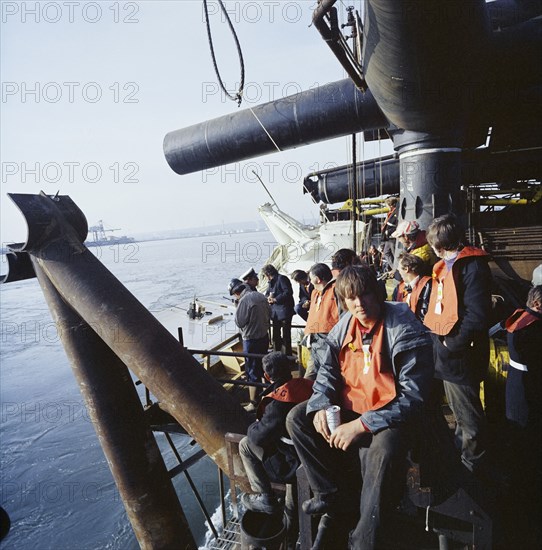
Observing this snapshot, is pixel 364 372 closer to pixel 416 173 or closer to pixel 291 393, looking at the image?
pixel 291 393

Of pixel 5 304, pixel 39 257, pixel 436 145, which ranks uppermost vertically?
pixel 436 145

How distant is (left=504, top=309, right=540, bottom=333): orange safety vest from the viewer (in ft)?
9.34

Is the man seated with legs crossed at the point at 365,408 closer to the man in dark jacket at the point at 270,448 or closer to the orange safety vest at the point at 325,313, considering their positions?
the man in dark jacket at the point at 270,448

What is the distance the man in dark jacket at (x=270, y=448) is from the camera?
2.35 meters

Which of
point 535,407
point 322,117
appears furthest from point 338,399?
point 322,117

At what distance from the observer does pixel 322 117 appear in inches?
207

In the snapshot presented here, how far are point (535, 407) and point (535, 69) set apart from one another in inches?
134

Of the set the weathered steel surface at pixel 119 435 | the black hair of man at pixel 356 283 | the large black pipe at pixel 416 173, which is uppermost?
the large black pipe at pixel 416 173

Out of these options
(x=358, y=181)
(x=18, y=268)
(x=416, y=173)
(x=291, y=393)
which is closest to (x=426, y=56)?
(x=416, y=173)

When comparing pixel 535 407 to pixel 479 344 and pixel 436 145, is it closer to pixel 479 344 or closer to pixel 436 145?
pixel 479 344

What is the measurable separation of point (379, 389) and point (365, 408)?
0.15 m

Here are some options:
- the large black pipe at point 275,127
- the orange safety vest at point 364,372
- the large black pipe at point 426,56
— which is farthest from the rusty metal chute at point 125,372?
the large black pipe at point 275,127

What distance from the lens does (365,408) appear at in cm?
210

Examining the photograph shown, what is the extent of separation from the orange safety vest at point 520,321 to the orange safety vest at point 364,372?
152 centimetres
